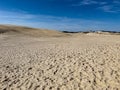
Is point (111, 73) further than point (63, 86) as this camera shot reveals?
Yes

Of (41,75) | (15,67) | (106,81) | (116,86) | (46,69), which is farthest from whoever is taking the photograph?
(15,67)

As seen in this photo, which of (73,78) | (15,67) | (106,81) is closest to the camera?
(106,81)

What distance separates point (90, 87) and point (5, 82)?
3630 mm

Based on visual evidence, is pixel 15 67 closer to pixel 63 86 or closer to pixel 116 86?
Result: pixel 63 86

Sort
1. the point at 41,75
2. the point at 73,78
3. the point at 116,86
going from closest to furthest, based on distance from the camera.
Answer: the point at 116,86 → the point at 73,78 → the point at 41,75

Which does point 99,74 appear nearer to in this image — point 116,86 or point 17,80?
point 116,86

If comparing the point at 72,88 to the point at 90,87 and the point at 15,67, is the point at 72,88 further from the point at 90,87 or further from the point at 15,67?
the point at 15,67

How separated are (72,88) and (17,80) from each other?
259cm

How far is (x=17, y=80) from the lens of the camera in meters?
7.88

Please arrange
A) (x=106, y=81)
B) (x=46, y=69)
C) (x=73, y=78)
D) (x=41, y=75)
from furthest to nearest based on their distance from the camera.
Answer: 1. (x=46, y=69)
2. (x=41, y=75)
3. (x=73, y=78)
4. (x=106, y=81)

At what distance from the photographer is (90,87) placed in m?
6.86

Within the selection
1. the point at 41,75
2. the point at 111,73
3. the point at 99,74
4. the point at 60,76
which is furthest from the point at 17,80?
the point at 111,73

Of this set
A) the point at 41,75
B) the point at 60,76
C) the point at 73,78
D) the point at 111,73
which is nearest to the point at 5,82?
the point at 41,75

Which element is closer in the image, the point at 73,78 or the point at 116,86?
the point at 116,86
